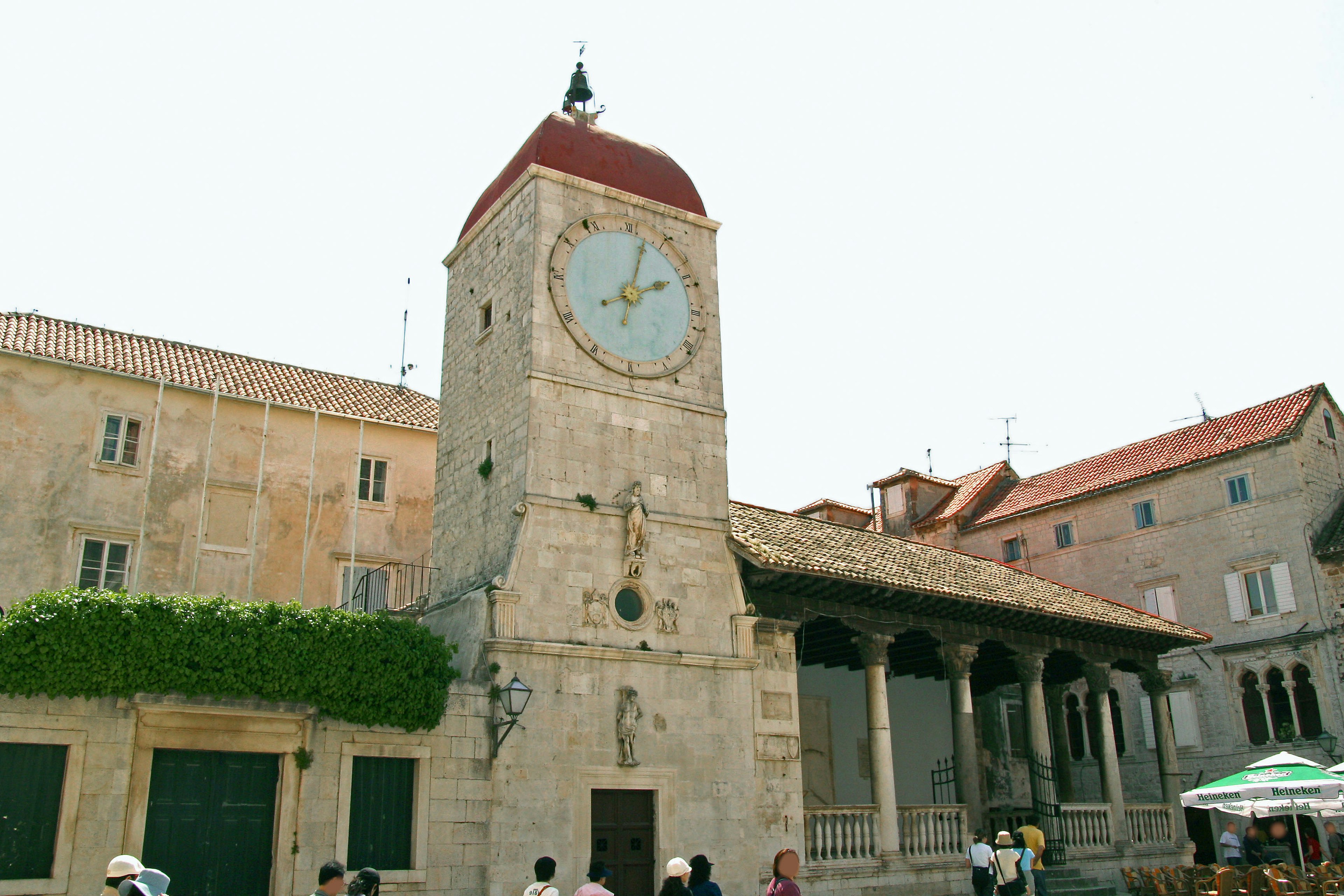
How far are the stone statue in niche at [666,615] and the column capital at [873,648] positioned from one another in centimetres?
383

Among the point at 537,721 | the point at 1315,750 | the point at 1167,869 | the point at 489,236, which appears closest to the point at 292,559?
the point at 489,236

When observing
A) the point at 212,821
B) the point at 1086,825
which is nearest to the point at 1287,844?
the point at 1086,825

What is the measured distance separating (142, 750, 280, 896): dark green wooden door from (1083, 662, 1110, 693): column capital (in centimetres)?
1623

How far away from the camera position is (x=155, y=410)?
2184cm

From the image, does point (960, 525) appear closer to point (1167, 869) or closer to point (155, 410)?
point (1167, 869)

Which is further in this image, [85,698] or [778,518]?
[778,518]

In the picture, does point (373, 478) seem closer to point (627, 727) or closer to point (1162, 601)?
point (627, 727)

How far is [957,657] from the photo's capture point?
19203 millimetres

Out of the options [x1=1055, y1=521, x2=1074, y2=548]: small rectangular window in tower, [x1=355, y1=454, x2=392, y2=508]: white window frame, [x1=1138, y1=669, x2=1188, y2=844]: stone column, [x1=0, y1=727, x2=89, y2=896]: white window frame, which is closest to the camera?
[x1=0, y1=727, x2=89, y2=896]: white window frame

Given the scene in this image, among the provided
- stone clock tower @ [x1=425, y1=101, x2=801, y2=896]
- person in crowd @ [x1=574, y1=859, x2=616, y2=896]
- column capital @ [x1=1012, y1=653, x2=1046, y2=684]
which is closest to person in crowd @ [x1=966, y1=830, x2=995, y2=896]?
stone clock tower @ [x1=425, y1=101, x2=801, y2=896]

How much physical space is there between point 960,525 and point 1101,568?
517 cm

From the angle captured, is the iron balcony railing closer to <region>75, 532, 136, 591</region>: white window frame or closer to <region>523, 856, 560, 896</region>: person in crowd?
<region>75, 532, 136, 591</region>: white window frame

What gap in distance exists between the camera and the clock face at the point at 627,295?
16703mm

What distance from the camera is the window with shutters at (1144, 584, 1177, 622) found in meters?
29.5
